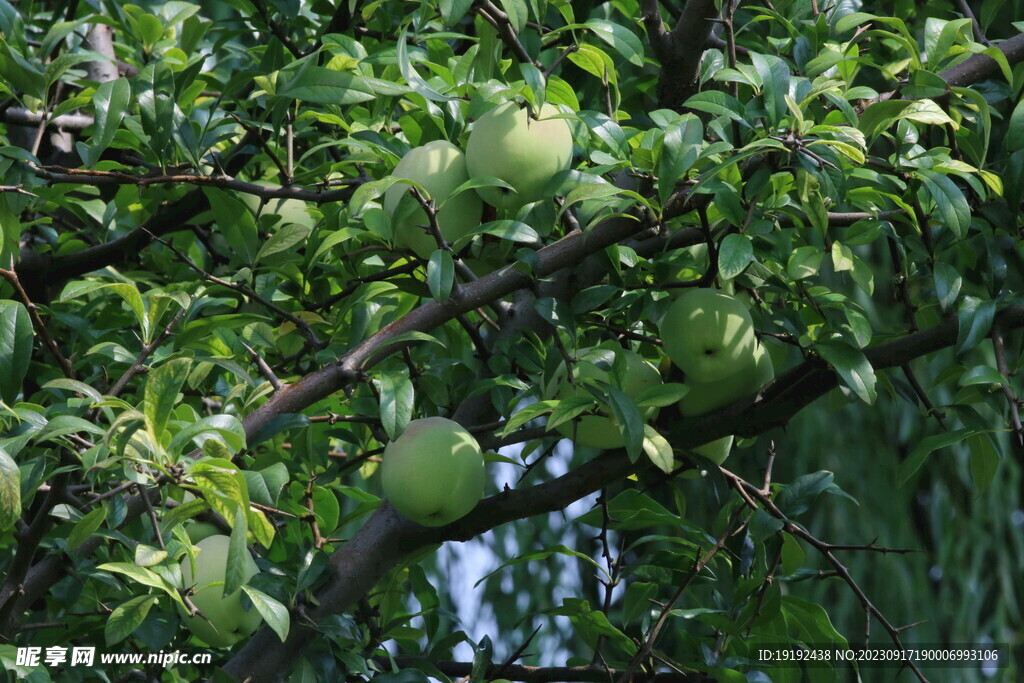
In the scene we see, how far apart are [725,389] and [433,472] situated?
0.92 ft

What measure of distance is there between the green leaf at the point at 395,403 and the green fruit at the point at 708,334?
235 mm

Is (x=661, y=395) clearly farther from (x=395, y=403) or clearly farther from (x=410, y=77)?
(x=410, y=77)

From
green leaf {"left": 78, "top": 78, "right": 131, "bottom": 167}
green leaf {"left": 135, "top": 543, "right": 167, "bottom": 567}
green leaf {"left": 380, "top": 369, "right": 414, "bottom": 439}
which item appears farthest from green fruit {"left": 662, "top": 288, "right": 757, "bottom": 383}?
green leaf {"left": 78, "top": 78, "right": 131, "bottom": 167}

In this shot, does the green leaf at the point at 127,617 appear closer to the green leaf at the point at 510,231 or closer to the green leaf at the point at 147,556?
the green leaf at the point at 147,556

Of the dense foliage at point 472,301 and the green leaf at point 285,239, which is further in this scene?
the green leaf at point 285,239

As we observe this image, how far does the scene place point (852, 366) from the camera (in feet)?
2.48

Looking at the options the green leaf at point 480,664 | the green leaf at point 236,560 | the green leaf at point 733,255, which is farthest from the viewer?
the green leaf at point 480,664

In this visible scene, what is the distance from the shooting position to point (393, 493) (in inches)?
32.8

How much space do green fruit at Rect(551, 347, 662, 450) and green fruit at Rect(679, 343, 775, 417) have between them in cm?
4

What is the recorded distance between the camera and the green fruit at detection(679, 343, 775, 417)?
2.87 ft

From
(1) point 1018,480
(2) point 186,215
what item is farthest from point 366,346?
(1) point 1018,480

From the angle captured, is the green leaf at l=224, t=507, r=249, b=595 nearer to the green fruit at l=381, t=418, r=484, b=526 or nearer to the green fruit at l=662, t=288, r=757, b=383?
the green fruit at l=381, t=418, r=484, b=526

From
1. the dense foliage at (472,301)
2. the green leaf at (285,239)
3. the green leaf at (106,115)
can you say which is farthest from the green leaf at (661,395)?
the green leaf at (106,115)

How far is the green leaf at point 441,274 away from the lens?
731mm
